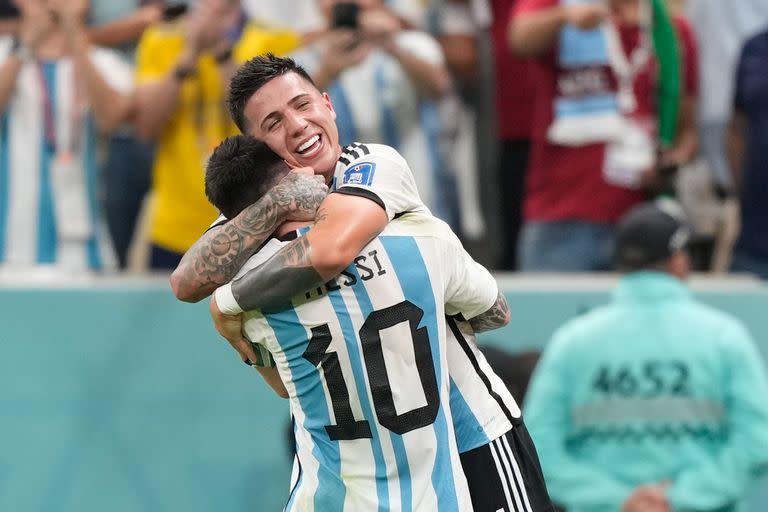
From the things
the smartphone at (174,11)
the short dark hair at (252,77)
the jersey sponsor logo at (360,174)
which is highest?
the short dark hair at (252,77)

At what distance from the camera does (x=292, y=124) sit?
12.2 ft

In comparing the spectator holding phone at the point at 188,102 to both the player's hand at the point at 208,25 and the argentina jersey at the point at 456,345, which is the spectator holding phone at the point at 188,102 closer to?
the player's hand at the point at 208,25

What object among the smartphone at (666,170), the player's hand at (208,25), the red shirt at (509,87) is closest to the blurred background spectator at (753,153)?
the smartphone at (666,170)

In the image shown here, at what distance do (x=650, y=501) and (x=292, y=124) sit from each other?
8.20 ft

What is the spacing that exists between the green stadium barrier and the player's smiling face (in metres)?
2.94

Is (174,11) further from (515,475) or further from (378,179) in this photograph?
(515,475)

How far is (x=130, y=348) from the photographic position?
264 inches

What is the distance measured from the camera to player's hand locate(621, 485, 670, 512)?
546 centimetres

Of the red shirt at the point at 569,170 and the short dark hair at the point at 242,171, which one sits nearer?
the short dark hair at the point at 242,171

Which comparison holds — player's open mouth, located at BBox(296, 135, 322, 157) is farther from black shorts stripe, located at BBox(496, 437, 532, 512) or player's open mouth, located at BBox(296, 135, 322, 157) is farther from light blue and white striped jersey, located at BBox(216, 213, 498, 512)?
black shorts stripe, located at BBox(496, 437, 532, 512)

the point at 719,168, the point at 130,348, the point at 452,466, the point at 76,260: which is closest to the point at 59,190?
the point at 76,260

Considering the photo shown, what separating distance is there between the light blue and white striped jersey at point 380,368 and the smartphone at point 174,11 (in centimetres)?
342

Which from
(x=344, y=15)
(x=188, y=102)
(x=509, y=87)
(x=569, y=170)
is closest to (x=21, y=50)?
(x=188, y=102)

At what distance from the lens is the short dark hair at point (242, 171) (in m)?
3.68
